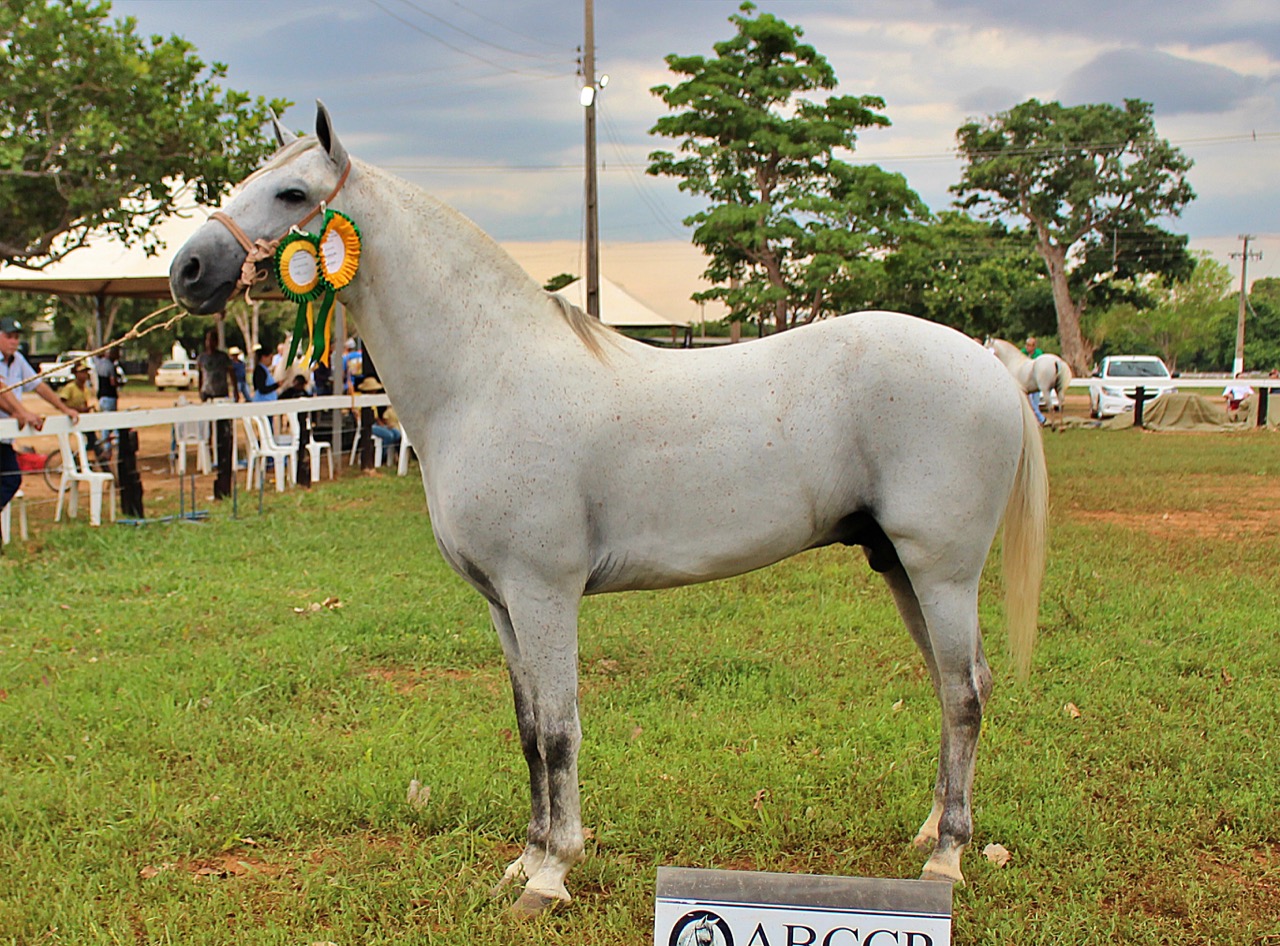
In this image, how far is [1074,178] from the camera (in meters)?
38.5

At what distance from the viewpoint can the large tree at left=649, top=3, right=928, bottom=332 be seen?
23406 millimetres

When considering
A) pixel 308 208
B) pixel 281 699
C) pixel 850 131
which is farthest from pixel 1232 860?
pixel 850 131

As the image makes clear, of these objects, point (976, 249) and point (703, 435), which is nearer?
point (703, 435)

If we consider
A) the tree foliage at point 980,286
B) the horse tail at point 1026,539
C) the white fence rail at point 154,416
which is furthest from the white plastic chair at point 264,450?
the tree foliage at point 980,286

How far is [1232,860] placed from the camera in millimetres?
3084

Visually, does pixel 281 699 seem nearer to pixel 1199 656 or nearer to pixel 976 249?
pixel 1199 656

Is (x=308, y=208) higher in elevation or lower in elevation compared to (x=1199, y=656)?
higher

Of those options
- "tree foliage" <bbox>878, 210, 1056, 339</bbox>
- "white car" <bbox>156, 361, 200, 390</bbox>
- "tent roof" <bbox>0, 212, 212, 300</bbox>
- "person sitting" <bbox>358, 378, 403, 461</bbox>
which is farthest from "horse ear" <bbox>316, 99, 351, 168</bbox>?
"white car" <bbox>156, 361, 200, 390</bbox>

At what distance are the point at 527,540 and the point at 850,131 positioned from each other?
Answer: 23.8m

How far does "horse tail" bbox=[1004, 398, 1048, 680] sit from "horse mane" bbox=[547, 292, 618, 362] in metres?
1.27

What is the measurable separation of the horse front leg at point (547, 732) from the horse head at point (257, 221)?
1.13 metres

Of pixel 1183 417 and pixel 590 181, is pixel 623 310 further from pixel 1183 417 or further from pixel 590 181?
pixel 1183 417

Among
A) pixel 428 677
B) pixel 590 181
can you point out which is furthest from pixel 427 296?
pixel 590 181

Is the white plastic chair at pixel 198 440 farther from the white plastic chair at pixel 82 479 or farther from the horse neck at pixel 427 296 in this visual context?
the horse neck at pixel 427 296
